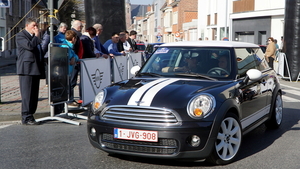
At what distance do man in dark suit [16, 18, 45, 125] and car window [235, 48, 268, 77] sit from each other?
3.54m

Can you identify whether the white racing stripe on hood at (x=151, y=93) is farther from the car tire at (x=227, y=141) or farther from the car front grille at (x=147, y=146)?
the car tire at (x=227, y=141)

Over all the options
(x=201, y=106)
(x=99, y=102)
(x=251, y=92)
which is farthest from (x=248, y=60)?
(x=99, y=102)

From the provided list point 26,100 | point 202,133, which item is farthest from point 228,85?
point 26,100

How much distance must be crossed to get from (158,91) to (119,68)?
5.99 m

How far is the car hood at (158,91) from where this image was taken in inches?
191

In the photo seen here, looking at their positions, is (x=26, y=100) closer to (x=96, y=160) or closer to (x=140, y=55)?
(x=96, y=160)

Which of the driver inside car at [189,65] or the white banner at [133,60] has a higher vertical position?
the driver inside car at [189,65]

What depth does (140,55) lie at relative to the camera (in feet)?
43.8

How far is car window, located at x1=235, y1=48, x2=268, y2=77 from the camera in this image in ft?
20.0

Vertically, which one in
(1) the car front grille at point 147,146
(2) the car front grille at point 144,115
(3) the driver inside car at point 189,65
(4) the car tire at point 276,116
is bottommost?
(4) the car tire at point 276,116

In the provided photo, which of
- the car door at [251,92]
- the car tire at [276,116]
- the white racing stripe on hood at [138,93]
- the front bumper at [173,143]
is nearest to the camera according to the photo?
the front bumper at [173,143]

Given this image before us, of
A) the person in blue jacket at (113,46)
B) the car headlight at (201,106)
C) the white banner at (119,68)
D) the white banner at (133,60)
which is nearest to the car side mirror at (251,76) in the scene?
the car headlight at (201,106)

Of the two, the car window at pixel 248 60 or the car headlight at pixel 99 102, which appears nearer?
the car headlight at pixel 99 102

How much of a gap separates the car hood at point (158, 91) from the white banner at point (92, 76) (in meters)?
2.94
